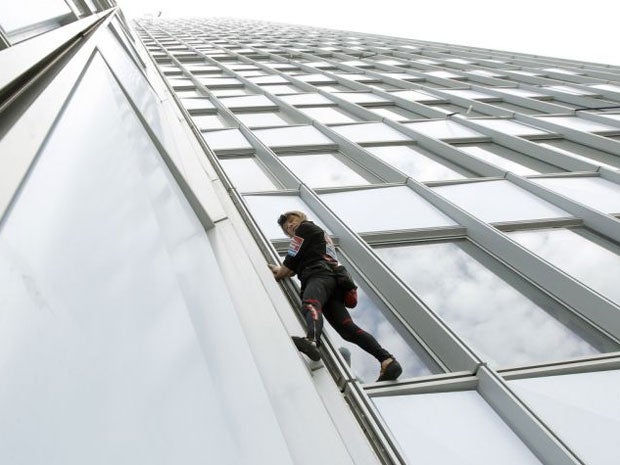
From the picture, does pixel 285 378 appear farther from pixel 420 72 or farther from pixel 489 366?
pixel 420 72

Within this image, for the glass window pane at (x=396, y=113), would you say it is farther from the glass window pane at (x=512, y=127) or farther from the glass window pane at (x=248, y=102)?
the glass window pane at (x=248, y=102)

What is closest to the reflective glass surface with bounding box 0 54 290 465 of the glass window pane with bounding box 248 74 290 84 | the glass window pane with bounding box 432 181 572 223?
the glass window pane with bounding box 432 181 572 223

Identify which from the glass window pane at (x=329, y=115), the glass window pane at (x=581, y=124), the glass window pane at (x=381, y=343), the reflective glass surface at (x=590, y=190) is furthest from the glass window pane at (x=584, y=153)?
the glass window pane at (x=381, y=343)

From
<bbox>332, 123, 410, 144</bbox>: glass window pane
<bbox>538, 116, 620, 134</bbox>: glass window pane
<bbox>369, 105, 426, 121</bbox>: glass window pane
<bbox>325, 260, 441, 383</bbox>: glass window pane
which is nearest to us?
<bbox>325, 260, 441, 383</bbox>: glass window pane

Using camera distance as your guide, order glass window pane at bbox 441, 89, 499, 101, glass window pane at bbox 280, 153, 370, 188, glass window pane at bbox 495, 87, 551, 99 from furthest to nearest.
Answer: glass window pane at bbox 495, 87, 551, 99 → glass window pane at bbox 441, 89, 499, 101 → glass window pane at bbox 280, 153, 370, 188

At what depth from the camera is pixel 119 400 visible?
54.4 inches

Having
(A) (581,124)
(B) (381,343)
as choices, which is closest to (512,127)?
(A) (581,124)

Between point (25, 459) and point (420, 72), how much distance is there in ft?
65.3

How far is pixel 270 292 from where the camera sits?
12.2ft

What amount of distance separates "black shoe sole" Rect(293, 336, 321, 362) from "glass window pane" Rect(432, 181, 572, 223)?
3.97 meters

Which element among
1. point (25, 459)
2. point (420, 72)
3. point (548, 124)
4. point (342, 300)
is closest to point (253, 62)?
point (420, 72)

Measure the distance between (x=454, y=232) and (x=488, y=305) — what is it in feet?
4.69

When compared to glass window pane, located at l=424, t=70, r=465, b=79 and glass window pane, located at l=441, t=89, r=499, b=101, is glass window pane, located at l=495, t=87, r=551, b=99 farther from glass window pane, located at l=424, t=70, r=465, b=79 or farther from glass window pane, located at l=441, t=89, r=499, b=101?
glass window pane, located at l=424, t=70, r=465, b=79

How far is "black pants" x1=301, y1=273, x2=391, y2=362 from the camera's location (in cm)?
337
